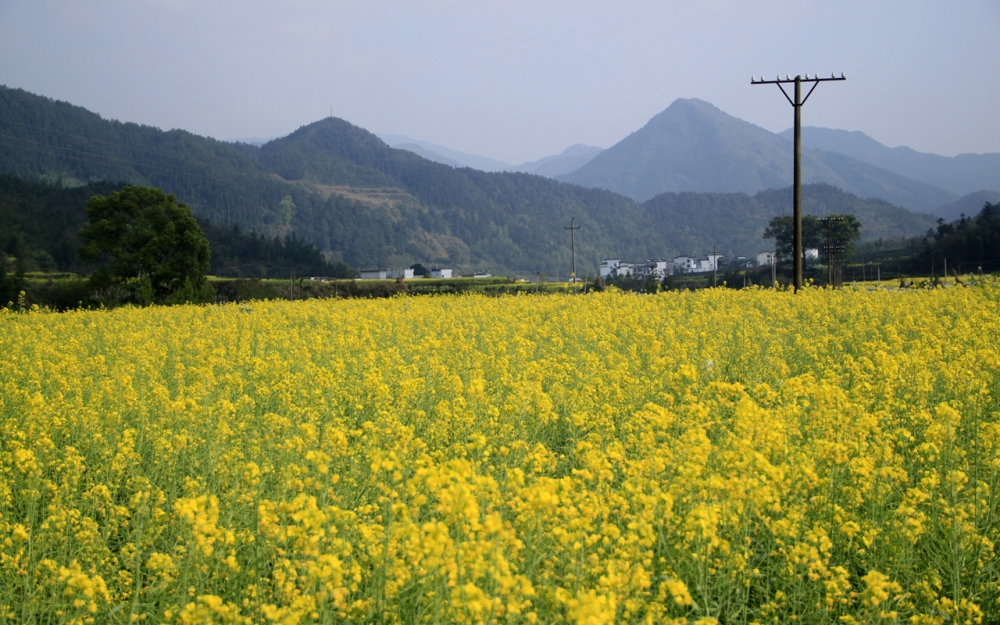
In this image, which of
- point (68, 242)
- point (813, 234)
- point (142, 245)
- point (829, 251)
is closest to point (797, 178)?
point (829, 251)

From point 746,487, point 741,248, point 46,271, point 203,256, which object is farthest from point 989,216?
point 741,248

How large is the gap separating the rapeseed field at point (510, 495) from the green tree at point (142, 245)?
34787mm

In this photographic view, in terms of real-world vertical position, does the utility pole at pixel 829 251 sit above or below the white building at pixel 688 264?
below

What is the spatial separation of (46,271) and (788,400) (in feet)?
231

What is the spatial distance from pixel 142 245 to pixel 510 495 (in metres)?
44.0

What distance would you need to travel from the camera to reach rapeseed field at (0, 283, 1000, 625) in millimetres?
3248

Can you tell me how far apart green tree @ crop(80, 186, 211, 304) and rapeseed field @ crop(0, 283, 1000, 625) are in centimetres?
3479

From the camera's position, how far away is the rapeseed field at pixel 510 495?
3.25 m

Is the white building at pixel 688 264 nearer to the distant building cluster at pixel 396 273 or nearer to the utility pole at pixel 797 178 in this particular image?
the distant building cluster at pixel 396 273

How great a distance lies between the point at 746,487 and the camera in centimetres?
383

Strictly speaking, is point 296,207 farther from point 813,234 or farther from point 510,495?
point 510,495

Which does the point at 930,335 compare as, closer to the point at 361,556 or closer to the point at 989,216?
the point at 361,556

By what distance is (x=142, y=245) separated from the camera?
42031 millimetres

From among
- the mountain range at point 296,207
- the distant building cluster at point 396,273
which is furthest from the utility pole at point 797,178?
the mountain range at point 296,207
